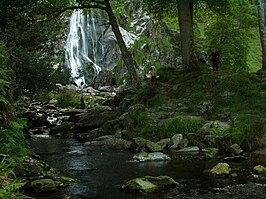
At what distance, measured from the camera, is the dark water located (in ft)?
29.6

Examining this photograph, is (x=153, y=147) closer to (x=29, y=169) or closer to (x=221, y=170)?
(x=221, y=170)

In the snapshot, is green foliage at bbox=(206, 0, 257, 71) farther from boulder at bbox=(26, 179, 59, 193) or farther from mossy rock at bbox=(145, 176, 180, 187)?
boulder at bbox=(26, 179, 59, 193)

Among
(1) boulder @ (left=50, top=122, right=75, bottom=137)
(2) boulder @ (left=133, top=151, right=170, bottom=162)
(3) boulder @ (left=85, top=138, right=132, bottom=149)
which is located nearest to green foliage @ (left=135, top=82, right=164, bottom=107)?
(3) boulder @ (left=85, top=138, right=132, bottom=149)

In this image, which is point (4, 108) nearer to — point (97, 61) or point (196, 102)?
point (196, 102)

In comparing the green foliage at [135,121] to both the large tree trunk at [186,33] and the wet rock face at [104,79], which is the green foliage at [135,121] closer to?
the large tree trunk at [186,33]

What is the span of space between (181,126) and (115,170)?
17.7ft

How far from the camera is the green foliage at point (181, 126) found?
16.0 meters

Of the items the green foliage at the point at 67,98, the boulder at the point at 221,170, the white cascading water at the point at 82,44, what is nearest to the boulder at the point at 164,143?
the boulder at the point at 221,170

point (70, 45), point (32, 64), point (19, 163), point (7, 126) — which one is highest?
point (70, 45)

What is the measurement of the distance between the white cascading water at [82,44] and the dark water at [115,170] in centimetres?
3057

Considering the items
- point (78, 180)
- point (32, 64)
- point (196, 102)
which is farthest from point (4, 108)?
point (196, 102)

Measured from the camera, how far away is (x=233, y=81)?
1883 centimetres

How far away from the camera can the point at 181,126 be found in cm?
1620

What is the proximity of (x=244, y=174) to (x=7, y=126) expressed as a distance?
601 cm
